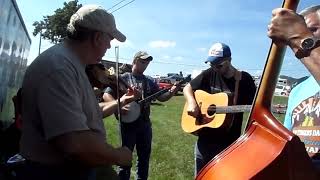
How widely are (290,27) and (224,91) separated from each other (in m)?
3.14

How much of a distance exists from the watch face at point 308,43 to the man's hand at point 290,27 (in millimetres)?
13

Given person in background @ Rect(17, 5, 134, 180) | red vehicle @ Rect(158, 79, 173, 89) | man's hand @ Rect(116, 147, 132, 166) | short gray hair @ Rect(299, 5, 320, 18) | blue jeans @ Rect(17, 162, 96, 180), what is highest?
short gray hair @ Rect(299, 5, 320, 18)

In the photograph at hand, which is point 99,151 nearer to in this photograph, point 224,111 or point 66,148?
point 66,148

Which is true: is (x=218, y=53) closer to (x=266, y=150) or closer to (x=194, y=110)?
(x=194, y=110)

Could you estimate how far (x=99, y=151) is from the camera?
2.21 m

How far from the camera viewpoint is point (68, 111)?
2.12 m

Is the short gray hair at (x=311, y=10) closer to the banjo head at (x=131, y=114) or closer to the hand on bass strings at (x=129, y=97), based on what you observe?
the hand on bass strings at (x=129, y=97)

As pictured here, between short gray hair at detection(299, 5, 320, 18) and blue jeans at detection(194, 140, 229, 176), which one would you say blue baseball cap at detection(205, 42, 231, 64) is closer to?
blue jeans at detection(194, 140, 229, 176)

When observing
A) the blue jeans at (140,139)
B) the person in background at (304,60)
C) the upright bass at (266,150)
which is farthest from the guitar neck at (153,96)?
the upright bass at (266,150)

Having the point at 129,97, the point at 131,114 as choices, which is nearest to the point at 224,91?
the point at 129,97

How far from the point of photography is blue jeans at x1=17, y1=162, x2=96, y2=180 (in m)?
2.28

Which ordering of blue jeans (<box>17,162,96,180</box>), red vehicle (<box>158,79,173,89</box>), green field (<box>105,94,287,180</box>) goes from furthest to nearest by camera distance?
red vehicle (<box>158,79,173,89</box>)
green field (<box>105,94,287,180</box>)
blue jeans (<box>17,162,96,180</box>)

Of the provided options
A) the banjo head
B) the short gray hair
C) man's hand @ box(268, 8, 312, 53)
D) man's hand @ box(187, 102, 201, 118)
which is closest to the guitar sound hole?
man's hand @ box(187, 102, 201, 118)

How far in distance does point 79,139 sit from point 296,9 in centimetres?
116
